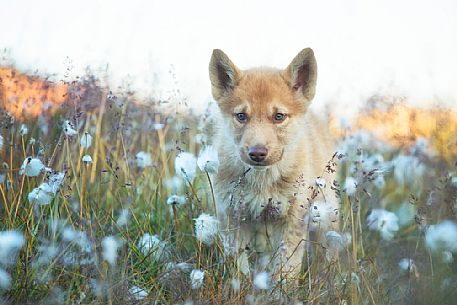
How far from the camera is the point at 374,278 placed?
3.38 meters

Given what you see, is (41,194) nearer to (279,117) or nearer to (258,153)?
(258,153)

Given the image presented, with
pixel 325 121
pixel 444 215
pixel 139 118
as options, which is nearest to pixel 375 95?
pixel 325 121

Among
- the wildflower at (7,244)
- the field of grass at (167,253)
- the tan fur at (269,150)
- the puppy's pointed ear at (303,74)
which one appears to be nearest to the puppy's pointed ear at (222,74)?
the tan fur at (269,150)

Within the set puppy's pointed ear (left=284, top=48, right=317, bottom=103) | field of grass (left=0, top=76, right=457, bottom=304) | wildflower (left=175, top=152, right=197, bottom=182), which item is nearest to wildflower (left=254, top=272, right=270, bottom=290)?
field of grass (left=0, top=76, right=457, bottom=304)

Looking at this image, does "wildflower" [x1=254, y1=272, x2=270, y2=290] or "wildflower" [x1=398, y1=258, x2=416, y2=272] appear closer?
"wildflower" [x1=254, y1=272, x2=270, y2=290]

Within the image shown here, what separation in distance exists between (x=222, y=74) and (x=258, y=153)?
0.81 m

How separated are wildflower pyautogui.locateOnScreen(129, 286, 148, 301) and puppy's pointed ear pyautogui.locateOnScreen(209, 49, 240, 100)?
62.7 inches

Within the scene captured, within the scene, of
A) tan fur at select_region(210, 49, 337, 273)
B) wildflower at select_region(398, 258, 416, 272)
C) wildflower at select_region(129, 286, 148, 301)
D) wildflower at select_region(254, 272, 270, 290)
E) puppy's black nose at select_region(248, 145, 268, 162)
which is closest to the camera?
wildflower at select_region(254, 272, 270, 290)

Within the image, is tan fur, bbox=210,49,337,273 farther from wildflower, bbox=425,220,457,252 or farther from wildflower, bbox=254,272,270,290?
wildflower, bbox=425,220,457,252

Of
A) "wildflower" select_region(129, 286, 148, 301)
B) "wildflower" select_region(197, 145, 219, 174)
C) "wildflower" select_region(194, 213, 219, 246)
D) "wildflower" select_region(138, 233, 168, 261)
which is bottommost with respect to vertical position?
"wildflower" select_region(129, 286, 148, 301)

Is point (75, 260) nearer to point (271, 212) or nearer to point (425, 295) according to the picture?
point (271, 212)

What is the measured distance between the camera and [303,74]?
4.01m

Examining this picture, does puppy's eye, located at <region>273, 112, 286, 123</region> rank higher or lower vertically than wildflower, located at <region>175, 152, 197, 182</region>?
higher

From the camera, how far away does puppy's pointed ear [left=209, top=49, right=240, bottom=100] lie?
Answer: 13.0 ft
